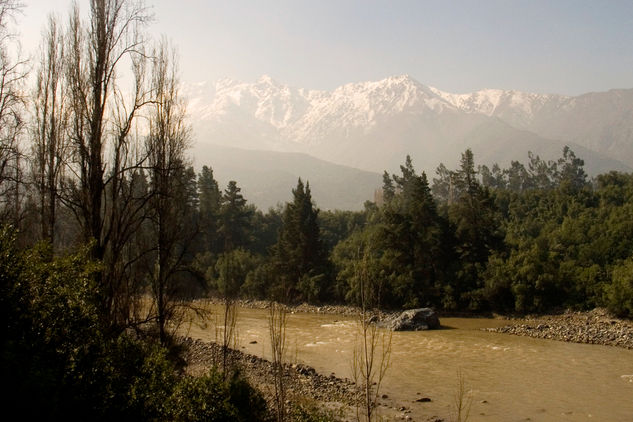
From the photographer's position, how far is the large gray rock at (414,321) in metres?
28.4

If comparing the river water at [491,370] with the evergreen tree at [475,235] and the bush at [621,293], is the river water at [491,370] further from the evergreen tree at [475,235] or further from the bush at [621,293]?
the evergreen tree at [475,235]

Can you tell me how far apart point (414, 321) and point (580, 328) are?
9.11m

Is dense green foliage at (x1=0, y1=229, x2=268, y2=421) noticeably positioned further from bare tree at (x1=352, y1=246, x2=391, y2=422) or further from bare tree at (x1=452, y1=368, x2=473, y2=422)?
bare tree at (x1=452, y1=368, x2=473, y2=422)

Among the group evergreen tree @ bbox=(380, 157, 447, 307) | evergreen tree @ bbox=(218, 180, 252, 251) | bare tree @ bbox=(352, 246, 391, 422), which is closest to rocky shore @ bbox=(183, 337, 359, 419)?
bare tree @ bbox=(352, 246, 391, 422)

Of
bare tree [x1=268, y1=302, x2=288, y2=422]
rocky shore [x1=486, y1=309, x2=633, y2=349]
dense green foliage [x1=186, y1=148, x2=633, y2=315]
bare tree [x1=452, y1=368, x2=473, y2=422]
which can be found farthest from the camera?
dense green foliage [x1=186, y1=148, x2=633, y2=315]

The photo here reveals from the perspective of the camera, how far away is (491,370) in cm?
1852

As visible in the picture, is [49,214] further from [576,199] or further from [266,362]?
[576,199]

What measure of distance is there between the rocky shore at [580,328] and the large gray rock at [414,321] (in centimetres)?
344

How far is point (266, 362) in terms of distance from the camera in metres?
19.0

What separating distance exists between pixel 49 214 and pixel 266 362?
974 centimetres

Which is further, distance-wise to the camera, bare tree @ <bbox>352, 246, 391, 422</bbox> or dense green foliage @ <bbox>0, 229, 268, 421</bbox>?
bare tree @ <bbox>352, 246, 391, 422</bbox>

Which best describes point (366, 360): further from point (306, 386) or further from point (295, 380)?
point (295, 380)

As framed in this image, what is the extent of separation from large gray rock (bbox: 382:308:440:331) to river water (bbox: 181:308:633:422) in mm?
915

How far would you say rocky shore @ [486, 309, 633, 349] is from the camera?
77.9 feet
